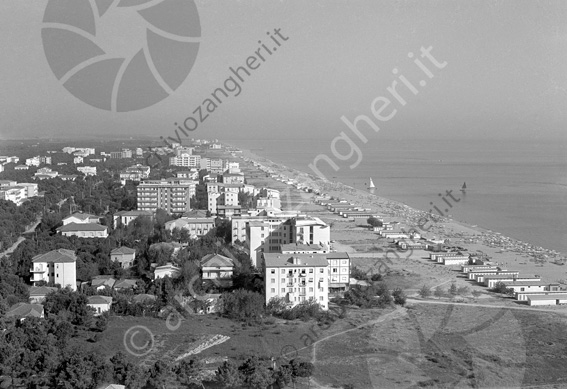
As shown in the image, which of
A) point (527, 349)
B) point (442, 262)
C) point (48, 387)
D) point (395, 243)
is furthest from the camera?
point (395, 243)

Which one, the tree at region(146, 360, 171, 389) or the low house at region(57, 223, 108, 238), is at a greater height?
the low house at region(57, 223, 108, 238)

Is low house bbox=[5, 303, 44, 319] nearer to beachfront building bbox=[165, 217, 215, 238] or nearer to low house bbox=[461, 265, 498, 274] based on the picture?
beachfront building bbox=[165, 217, 215, 238]

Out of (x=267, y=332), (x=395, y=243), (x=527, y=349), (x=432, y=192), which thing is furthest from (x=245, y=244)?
(x=432, y=192)

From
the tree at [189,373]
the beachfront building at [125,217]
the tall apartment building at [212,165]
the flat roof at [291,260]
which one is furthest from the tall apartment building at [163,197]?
the tall apartment building at [212,165]

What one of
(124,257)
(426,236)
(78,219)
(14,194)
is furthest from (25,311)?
Result: (14,194)

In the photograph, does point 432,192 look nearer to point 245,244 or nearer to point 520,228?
point 520,228

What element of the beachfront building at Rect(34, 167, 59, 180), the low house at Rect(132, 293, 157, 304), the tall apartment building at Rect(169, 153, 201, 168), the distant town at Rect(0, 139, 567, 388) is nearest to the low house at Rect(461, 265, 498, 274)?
the distant town at Rect(0, 139, 567, 388)
